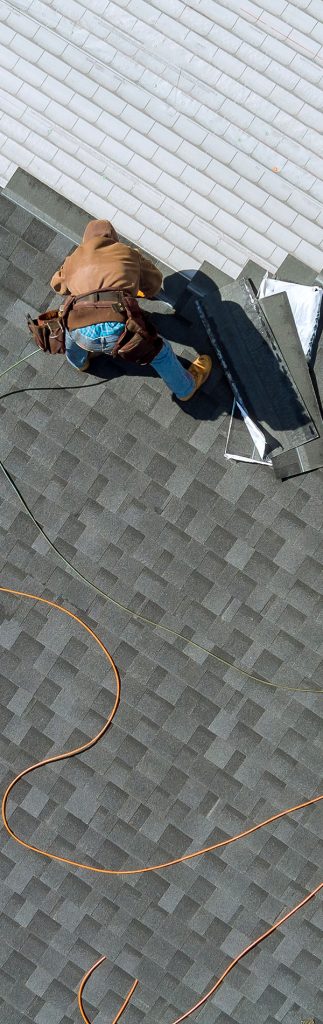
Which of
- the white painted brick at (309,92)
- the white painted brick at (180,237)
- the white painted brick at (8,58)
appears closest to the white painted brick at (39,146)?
the white painted brick at (8,58)

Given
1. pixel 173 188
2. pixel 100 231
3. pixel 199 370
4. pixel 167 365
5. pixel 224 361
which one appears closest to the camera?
pixel 100 231

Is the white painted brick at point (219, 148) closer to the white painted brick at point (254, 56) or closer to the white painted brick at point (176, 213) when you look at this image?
the white painted brick at point (176, 213)

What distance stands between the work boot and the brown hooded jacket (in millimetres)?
997

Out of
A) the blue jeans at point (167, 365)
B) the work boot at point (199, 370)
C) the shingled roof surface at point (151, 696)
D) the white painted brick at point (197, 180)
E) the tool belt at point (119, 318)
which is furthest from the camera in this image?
the white painted brick at point (197, 180)

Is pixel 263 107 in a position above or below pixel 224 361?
above

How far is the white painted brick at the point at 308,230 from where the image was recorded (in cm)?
698

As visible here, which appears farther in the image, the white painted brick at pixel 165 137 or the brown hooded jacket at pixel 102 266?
the white painted brick at pixel 165 137

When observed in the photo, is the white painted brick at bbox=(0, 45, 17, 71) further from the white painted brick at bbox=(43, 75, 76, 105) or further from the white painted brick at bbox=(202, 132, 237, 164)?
the white painted brick at bbox=(202, 132, 237, 164)

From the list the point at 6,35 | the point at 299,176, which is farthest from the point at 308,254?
the point at 6,35

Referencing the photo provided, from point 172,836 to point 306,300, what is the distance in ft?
13.8

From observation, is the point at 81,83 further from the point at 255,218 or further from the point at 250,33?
the point at 255,218

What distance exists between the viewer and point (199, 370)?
6.79 metres

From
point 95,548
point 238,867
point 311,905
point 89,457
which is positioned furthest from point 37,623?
point 311,905

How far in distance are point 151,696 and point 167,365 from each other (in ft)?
8.25
